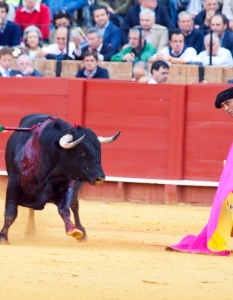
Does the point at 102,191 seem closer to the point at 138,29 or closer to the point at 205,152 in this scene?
→ the point at 205,152

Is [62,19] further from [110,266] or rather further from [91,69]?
[110,266]

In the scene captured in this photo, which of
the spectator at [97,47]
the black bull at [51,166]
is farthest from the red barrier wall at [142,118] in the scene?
the black bull at [51,166]

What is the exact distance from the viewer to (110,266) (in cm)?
582

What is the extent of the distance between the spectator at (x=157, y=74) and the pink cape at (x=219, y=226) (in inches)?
141

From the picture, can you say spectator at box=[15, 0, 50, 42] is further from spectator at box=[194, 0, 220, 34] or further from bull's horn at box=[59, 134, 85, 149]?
bull's horn at box=[59, 134, 85, 149]

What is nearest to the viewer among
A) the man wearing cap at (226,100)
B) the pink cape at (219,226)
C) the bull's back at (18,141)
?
the man wearing cap at (226,100)

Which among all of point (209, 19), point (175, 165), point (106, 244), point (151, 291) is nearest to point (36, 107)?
point (175, 165)

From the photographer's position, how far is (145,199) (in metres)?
10.4

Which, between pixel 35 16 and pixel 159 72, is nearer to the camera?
pixel 159 72

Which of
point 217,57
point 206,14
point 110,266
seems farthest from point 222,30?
point 110,266

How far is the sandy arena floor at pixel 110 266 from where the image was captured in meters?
5.04

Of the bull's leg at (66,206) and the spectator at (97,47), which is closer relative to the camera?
the bull's leg at (66,206)

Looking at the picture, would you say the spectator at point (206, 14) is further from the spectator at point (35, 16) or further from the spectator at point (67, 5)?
the spectator at point (35, 16)

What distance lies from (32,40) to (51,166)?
463 centimetres
